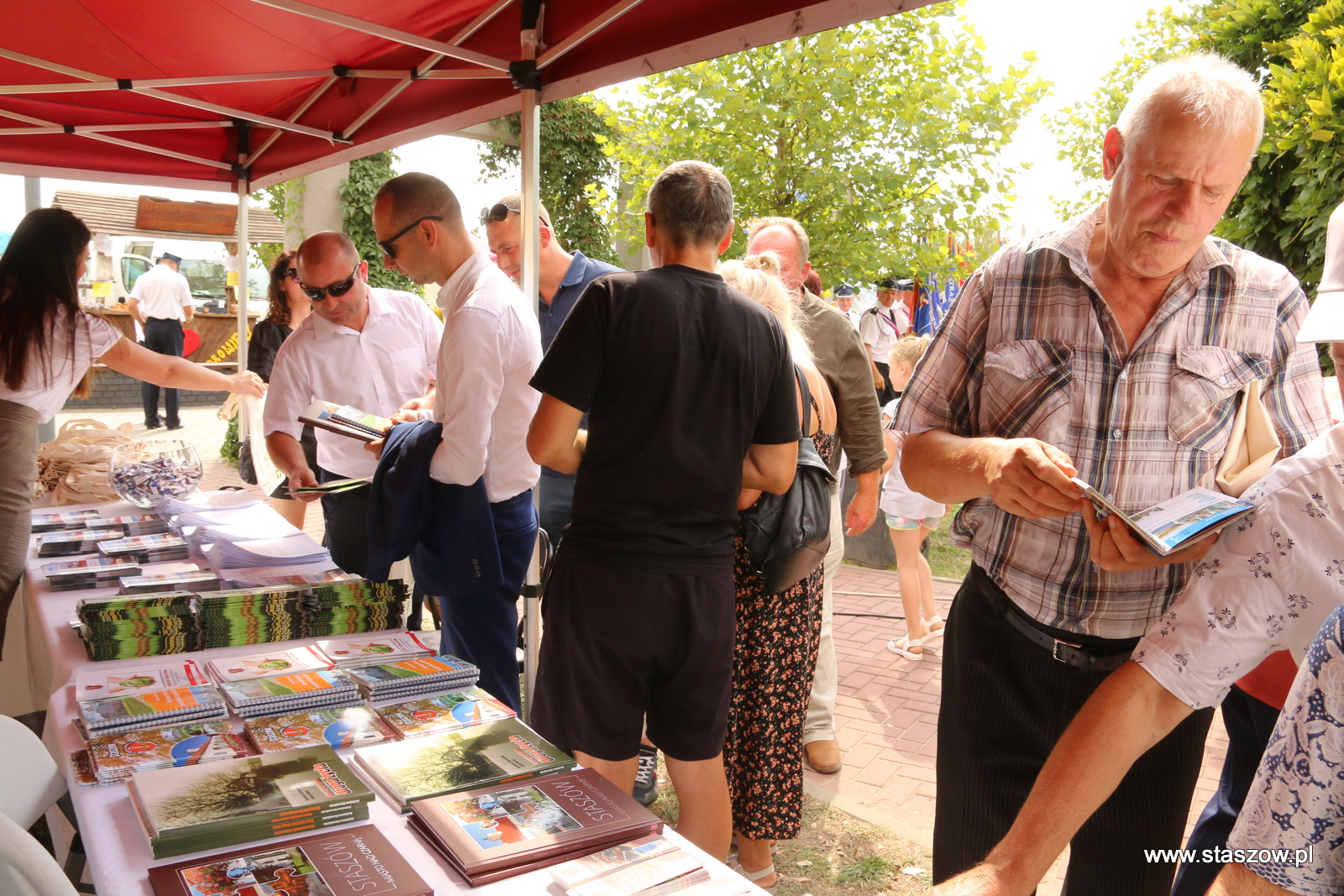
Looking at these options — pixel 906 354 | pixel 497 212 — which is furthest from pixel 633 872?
pixel 906 354

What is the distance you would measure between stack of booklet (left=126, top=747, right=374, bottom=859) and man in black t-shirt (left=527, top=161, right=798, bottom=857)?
0.96 meters

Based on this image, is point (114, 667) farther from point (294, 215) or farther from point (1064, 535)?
point (294, 215)

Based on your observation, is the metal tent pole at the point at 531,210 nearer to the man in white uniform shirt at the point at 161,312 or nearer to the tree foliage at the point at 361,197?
the tree foliage at the point at 361,197

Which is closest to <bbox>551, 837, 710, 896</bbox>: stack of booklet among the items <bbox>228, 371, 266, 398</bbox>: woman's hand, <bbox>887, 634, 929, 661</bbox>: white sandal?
<bbox>228, 371, 266, 398</bbox>: woman's hand

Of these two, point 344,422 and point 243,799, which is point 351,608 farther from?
point 243,799

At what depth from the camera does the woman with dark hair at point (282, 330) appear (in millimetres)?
5220

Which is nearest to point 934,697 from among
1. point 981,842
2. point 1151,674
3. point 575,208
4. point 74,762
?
point 981,842

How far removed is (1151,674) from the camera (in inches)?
47.1

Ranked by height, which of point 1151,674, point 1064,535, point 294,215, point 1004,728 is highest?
point 294,215

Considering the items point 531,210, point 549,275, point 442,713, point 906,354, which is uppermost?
point 531,210

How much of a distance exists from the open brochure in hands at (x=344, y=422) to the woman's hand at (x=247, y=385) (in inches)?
52.4

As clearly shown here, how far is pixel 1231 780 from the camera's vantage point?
6.05ft

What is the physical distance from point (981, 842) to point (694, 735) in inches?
32.3

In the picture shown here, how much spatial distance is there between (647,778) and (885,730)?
4.35 ft
